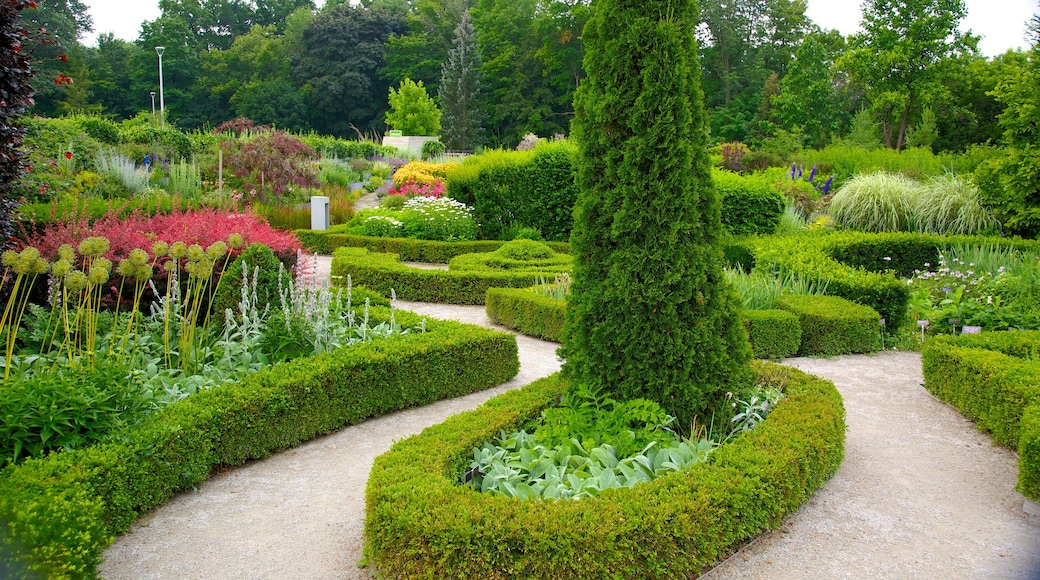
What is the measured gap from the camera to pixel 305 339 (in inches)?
201

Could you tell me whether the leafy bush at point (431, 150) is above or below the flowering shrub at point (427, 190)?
above

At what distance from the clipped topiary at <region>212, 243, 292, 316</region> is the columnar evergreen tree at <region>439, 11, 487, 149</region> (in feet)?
128

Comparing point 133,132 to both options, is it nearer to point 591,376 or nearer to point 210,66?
point 591,376

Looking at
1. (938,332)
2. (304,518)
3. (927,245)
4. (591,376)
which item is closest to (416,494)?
(304,518)

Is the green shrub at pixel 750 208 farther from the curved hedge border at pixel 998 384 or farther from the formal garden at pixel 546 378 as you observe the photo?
the curved hedge border at pixel 998 384

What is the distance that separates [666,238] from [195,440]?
266cm

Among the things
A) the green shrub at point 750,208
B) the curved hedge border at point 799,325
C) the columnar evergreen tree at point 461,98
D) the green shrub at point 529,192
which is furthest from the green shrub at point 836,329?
the columnar evergreen tree at point 461,98

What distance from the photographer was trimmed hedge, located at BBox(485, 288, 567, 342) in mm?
7051

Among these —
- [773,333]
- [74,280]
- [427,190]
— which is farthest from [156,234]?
[427,190]

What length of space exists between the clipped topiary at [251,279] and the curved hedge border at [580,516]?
2.36m

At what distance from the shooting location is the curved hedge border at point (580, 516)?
2.59 metres

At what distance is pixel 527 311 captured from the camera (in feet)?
24.2

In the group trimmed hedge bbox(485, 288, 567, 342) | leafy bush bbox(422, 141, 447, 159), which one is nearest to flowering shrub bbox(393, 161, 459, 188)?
leafy bush bbox(422, 141, 447, 159)

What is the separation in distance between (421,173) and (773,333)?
15.9 meters
